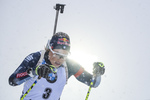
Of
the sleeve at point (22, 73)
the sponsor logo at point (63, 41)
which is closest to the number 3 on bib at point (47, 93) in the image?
the sleeve at point (22, 73)

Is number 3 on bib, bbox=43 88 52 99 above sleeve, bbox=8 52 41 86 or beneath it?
beneath

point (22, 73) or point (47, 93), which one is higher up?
point (22, 73)

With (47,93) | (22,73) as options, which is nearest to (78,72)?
(47,93)

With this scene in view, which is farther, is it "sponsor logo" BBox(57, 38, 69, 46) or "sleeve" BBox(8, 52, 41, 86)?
"sponsor logo" BBox(57, 38, 69, 46)

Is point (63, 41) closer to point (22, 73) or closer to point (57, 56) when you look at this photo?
point (57, 56)

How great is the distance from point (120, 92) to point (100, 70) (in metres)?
1.72

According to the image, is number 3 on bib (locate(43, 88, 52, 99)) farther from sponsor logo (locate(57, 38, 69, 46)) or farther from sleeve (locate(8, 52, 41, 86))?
sponsor logo (locate(57, 38, 69, 46))

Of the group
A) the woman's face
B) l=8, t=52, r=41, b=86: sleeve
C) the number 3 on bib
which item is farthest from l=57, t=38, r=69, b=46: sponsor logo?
the number 3 on bib

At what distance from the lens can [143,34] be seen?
3.38 meters

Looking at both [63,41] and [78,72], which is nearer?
[63,41]

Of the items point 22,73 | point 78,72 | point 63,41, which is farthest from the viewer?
point 78,72

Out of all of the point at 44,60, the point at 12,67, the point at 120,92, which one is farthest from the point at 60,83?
the point at 120,92

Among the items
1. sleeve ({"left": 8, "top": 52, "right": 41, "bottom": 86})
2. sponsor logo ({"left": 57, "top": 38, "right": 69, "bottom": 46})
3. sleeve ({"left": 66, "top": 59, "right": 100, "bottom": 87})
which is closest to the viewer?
sleeve ({"left": 8, "top": 52, "right": 41, "bottom": 86})

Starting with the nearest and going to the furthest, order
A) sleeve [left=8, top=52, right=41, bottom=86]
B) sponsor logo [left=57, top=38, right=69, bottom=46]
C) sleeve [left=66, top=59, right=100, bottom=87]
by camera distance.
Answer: sleeve [left=8, top=52, right=41, bottom=86], sponsor logo [left=57, top=38, right=69, bottom=46], sleeve [left=66, top=59, right=100, bottom=87]
